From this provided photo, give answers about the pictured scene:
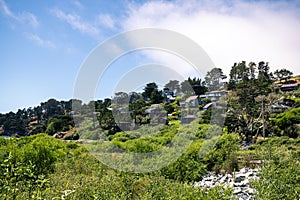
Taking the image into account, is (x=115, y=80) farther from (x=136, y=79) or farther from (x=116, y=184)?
(x=116, y=184)

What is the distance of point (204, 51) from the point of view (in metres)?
6.29

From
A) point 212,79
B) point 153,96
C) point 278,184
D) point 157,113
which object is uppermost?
point 212,79

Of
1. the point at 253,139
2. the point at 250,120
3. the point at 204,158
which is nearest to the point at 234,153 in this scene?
the point at 204,158

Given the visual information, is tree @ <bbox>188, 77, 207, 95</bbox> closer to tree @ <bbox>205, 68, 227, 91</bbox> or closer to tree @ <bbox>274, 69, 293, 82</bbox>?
tree @ <bbox>205, 68, 227, 91</bbox>

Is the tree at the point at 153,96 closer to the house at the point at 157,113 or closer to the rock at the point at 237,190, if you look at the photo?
the house at the point at 157,113

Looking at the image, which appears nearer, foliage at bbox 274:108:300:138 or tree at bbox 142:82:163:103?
tree at bbox 142:82:163:103

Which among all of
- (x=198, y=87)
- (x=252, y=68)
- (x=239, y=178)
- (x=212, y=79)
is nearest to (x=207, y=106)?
(x=198, y=87)

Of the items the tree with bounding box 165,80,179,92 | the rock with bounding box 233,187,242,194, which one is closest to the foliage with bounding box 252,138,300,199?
the rock with bounding box 233,187,242,194

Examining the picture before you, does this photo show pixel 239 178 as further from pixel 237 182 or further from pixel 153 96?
pixel 153 96

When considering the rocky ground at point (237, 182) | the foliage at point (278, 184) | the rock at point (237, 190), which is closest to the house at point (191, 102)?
the rocky ground at point (237, 182)

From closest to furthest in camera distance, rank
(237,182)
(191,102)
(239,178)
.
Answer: (237,182), (239,178), (191,102)

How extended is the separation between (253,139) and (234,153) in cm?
861

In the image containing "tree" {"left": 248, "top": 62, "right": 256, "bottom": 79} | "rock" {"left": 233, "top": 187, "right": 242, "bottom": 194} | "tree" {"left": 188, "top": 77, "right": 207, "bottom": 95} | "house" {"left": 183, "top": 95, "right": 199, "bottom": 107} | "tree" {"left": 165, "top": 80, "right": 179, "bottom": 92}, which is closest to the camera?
"rock" {"left": 233, "top": 187, "right": 242, "bottom": 194}

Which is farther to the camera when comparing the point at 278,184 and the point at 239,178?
the point at 239,178
